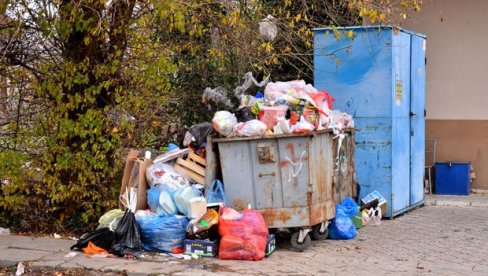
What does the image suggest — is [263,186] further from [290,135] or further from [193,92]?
[193,92]

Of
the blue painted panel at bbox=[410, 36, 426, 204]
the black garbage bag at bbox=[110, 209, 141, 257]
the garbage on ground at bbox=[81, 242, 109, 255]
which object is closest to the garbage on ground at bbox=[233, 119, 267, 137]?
the black garbage bag at bbox=[110, 209, 141, 257]

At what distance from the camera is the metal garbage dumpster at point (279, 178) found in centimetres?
742

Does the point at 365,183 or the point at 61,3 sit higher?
the point at 61,3

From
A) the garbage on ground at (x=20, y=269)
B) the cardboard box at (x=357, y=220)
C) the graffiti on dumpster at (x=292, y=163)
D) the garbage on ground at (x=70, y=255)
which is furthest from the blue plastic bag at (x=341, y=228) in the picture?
the garbage on ground at (x=20, y=269)

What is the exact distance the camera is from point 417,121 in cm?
1038

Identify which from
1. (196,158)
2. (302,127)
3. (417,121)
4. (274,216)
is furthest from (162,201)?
(417,121)

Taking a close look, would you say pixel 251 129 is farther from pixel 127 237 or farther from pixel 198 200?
pixel 127 237

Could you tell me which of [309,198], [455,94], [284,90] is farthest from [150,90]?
[455,94]

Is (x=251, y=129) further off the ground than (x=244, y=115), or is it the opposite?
(x=244, y=115)

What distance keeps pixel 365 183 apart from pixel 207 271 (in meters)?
3.58

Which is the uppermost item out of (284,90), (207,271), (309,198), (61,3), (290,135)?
(61,3)

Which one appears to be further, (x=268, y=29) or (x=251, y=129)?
(x=268, y=29)

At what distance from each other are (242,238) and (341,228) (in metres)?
1.64

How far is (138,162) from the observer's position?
305 inches
